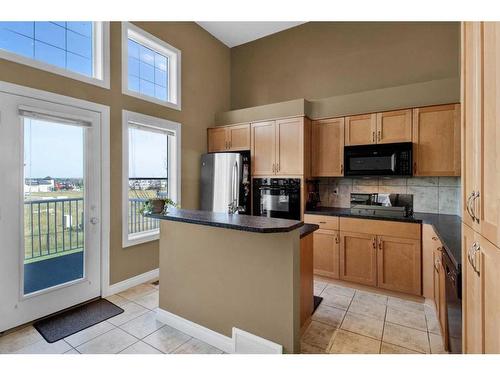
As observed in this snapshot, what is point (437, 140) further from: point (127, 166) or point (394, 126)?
point (127, 166)

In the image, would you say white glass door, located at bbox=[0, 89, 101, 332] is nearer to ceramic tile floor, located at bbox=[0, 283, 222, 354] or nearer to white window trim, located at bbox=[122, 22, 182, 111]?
ceramic tile floor, located at bbox=[0, 283, 222, 354]

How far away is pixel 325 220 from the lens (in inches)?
129

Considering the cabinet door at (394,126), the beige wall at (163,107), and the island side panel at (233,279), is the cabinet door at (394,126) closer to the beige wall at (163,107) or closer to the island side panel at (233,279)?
the island side panel at (233,279)

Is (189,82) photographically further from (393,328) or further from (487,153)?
(393,328)

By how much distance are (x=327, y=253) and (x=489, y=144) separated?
2.53 meters

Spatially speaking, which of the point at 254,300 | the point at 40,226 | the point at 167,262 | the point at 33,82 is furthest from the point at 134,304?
the point at 33,82

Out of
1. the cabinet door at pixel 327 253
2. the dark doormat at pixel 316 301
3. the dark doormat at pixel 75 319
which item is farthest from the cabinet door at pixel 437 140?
the dark doormat at pixel 75 319

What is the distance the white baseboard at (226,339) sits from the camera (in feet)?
5.78

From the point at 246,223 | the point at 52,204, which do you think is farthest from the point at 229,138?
the point at 246,223

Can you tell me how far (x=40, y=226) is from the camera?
7.98 feet

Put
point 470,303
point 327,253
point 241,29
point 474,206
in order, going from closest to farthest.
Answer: point 474,206 < point 470,303 < point 327,253 < point 241,29

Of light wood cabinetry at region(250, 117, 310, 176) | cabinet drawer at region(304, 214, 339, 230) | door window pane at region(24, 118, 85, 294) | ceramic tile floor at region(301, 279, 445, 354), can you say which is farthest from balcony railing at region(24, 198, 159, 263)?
cabinet drawer at region(304, 214, 339, 230)

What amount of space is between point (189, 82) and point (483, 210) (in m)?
3.90

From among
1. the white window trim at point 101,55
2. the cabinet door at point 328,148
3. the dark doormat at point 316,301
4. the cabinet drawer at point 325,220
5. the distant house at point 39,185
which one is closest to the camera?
the distant house at point 39,185
